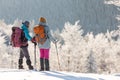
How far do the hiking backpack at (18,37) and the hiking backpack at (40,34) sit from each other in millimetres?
520

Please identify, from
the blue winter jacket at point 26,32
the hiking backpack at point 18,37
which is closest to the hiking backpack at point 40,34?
the blue winter jacket at point 26,32

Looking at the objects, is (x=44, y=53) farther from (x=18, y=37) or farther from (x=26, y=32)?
(x=18, y=37)

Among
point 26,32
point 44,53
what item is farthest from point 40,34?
point 44,53

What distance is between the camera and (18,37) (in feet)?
41.0

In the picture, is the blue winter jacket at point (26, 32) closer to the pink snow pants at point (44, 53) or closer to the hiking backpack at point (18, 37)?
the hiking backpack at point (18, 37)

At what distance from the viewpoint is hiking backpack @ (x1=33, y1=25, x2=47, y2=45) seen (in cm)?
1215

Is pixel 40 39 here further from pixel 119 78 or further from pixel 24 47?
pixel 119 78

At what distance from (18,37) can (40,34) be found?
0.81 metres

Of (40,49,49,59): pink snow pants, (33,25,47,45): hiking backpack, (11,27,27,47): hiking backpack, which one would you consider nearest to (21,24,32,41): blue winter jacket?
(11,27,27,47): hiking backpack

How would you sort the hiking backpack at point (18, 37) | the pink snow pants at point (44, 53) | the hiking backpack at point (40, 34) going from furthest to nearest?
1. the hiking backpack at point (18, 37)
2. the pink snow pants at point (44, 53)
3. the hiking backpack at point (40, 34)

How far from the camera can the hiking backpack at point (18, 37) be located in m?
12.5

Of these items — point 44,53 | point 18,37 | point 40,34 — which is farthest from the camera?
point 18,37

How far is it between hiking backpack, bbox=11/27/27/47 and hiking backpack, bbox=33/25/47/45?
1.71 ft

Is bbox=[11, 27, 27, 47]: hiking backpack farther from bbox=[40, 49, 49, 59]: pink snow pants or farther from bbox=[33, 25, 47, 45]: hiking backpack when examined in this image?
bbox=[40, 49, 49, 59]: pink snow pants
